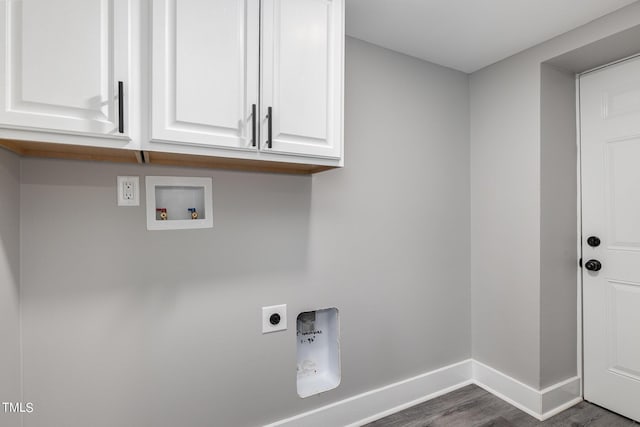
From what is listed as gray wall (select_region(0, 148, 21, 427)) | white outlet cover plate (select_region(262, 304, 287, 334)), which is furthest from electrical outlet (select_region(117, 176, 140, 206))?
white outlet cover plate (select_region(262, 304, 287, 334))

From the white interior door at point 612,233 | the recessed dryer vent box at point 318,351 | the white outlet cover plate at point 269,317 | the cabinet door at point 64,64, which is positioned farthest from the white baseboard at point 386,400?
the cabinet door at point 64,64

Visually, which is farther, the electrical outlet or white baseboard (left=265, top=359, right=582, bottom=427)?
white baseboard (left=265, top=359, right=582, bottom=427)

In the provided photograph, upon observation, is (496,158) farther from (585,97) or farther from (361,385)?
(361,385)

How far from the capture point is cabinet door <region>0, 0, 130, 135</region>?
3.16 feet

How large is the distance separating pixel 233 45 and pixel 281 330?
139 centimetres

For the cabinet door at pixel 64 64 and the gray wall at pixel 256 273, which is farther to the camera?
the gray wall at pixel 256 273

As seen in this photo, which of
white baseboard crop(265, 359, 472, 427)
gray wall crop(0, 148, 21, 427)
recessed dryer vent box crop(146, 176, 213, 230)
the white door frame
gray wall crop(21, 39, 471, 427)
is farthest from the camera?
the white door frame

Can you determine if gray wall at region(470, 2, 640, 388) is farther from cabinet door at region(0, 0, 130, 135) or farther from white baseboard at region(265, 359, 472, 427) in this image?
cabinet door at region(0, 0, 130, 135)

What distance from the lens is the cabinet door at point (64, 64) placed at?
962 millimetres

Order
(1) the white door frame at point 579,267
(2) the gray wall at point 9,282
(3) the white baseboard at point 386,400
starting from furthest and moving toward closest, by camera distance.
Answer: (1) the white door frame at point 579,267
(3) the white baseboard at point 386,400
(2) the gray wall at point 9,282

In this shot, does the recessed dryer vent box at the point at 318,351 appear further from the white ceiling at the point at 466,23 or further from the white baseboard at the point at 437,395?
the white ceiling at the point at 466,23

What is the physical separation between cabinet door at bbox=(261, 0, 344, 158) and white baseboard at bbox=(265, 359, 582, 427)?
148 centimetres

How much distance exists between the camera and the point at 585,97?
7.14 feet

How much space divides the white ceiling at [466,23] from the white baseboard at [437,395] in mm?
2179
